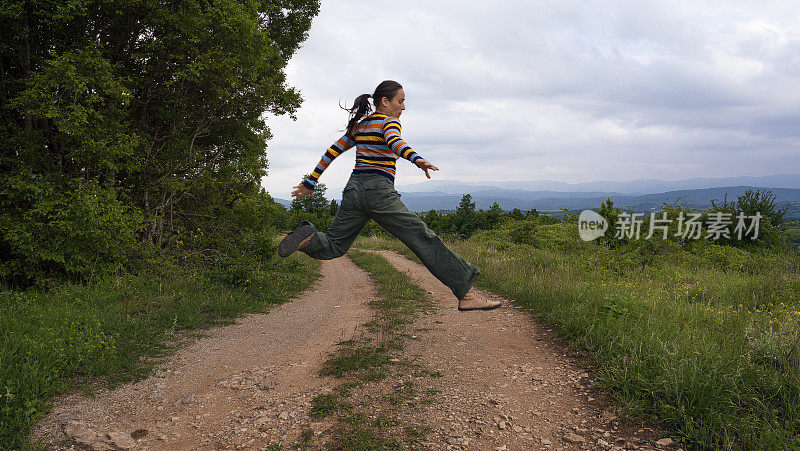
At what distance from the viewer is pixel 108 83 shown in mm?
6875

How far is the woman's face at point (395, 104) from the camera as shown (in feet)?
13.7

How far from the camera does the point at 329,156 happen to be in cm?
440

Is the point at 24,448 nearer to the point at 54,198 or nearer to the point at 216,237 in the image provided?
the point at 54,198

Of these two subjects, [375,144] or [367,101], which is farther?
[367,101]

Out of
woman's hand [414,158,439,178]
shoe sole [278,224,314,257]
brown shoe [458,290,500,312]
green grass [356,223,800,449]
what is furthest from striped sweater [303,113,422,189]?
green grass [356,223,800,449]

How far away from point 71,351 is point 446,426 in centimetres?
378

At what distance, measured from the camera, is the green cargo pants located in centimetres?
411

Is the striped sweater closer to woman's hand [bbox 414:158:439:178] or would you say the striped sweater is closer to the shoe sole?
woman's hand [bbox 414:158:439:178]

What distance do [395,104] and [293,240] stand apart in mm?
1816

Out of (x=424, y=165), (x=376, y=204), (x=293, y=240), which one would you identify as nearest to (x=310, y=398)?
(x=293, y=240)

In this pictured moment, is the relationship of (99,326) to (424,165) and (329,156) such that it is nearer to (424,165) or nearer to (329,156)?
(329,156)

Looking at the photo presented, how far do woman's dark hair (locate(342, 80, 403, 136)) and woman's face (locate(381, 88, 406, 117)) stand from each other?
0.04 m

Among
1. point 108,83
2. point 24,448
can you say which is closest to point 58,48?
point 108,83

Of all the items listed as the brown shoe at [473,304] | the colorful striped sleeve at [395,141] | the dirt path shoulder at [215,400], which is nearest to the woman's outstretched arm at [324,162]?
the colorful striped sleeve at [395,141]
